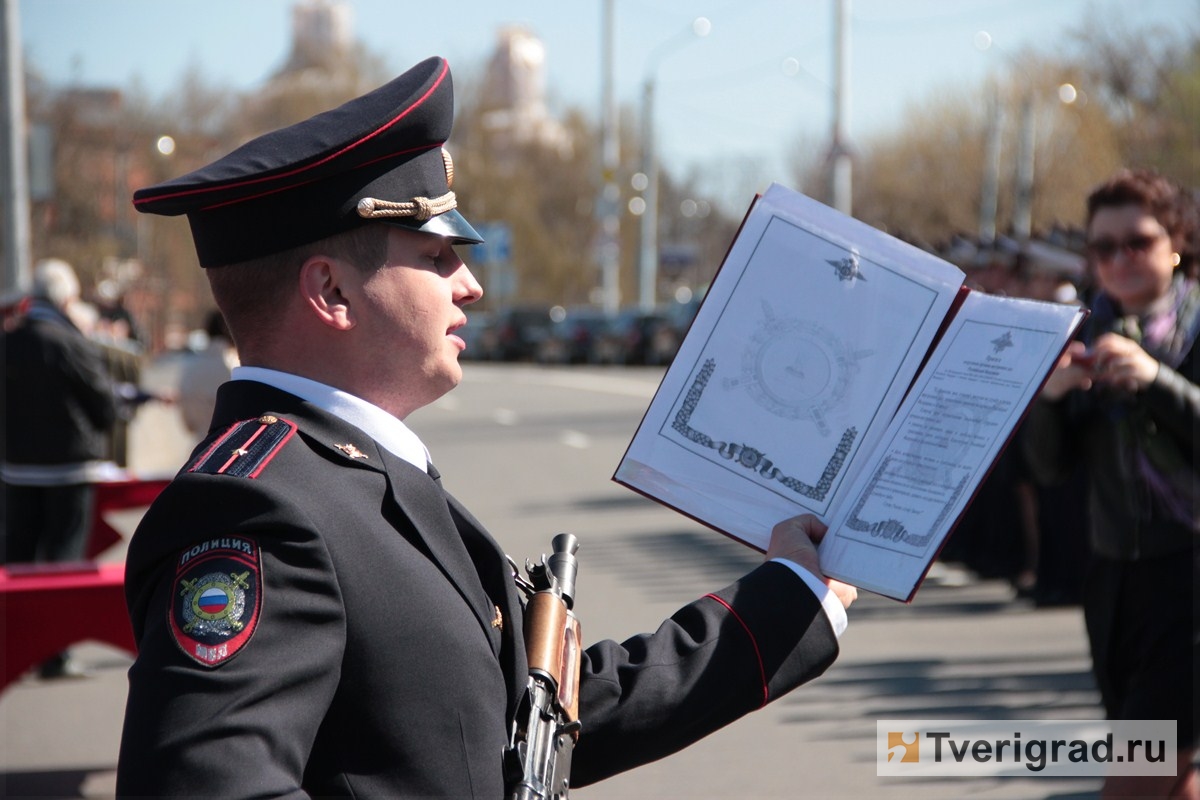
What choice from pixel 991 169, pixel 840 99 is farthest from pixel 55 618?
pixel 991 169

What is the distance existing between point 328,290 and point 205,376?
21.5 ft

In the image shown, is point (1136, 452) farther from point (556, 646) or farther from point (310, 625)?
point (310, 625)

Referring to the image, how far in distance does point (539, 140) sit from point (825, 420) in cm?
6342

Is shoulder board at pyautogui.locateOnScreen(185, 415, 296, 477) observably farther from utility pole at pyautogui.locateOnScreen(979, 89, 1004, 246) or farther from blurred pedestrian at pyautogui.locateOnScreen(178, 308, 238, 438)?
utility pole at pyautogui.locateOnScreen(979, 89, 1004, 246)

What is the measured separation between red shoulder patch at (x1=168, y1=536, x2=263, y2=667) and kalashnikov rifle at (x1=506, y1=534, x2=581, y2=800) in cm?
42

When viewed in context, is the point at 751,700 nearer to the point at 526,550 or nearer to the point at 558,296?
the point at 526,550

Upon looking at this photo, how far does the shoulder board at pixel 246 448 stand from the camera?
1.64 m

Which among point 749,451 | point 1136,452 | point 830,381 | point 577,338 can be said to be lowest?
point 577,338

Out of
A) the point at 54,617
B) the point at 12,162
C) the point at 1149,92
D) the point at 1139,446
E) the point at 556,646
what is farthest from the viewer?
the point at 1149,92

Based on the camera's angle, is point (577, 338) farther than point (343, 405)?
Yes

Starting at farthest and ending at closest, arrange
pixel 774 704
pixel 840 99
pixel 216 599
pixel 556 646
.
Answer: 1. pixel 840 99
2. pixel 774 704
3. pixel 556 646
4. pixel 216 599

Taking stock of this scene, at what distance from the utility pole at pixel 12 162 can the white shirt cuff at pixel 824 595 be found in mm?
10061

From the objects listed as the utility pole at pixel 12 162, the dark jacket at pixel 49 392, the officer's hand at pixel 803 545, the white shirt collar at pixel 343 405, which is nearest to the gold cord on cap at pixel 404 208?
the white shirt collar at pixel 343 405

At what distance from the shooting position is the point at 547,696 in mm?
1860
